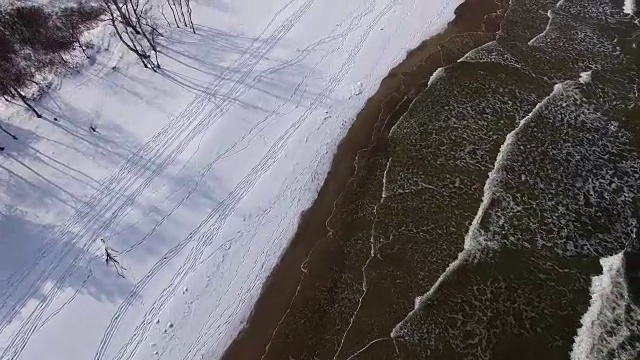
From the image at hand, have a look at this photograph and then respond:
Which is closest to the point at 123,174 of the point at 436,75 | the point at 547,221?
the point at 436,75

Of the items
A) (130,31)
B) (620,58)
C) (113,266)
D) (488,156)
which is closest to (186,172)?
(113,266)

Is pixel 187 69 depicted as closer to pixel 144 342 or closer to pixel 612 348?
pixel 144 342

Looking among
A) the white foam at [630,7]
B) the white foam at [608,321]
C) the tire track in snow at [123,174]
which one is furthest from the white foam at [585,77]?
the tire track in snow at [123,174]

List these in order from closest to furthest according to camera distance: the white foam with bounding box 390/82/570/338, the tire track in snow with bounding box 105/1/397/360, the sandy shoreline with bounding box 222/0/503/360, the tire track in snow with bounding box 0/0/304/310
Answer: the sandy shoreline with bounding box 222/0/503/360 → the white foam with bounding box 390/82/570/338 → the tire track in snow with bounding box 105/1/397/360 → the tire track in snow with bounding box 0/0/304/310

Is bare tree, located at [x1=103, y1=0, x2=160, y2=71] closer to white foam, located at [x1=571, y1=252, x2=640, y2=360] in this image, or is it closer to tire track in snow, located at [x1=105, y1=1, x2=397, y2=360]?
tire track in snow, located at [x1=105, y1=1, x2=397, y2=360]

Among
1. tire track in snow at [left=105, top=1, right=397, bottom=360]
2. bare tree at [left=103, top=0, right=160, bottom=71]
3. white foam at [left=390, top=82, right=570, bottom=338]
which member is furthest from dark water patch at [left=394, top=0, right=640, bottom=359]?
bare tree at [left=103, top=0, right=160, bottom=71]

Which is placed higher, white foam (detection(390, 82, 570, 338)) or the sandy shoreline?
the sandy shoreline

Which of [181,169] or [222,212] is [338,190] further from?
[181,169]
